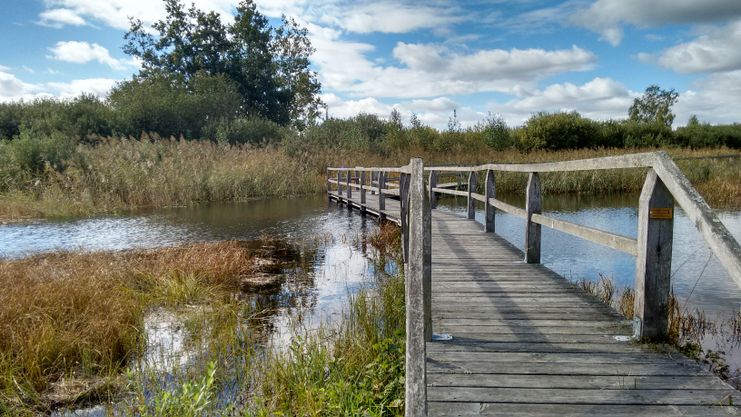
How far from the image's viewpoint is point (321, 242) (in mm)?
11156

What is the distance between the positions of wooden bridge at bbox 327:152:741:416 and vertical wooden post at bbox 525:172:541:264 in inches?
26.9

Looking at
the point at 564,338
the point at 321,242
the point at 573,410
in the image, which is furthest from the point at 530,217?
the point at 321,242

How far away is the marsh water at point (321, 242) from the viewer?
250 inches

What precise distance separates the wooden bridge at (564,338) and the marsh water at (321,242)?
218cm

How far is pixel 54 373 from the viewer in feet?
14.5

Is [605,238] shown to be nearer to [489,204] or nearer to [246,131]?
[489,204]

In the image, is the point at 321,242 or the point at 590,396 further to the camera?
the point at 321,242

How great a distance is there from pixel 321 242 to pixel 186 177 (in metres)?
9.57

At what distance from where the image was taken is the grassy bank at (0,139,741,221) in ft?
53.7

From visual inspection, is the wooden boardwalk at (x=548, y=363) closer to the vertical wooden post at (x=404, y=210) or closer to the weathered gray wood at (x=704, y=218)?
the weathered gray wood at (x=704, y=218)

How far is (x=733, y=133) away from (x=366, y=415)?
4875 cm

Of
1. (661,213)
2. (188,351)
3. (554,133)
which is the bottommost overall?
(188,351)

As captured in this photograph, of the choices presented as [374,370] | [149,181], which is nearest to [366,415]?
[374,370]

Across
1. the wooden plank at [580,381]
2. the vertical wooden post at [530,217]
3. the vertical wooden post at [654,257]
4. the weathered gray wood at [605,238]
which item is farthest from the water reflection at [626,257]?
the wooden plank at [580,381]
